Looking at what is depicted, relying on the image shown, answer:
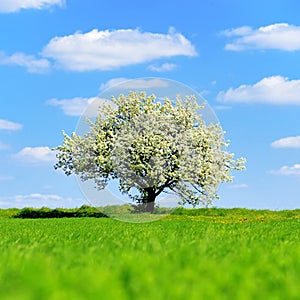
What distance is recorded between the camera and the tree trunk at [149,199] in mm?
33406

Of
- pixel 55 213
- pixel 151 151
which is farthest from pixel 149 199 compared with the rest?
pixel 55 213

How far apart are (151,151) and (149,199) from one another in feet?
10.4

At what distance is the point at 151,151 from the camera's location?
114 ft

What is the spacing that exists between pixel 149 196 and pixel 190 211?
7165 mm

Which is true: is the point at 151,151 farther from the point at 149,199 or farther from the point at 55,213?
the point at 55,213

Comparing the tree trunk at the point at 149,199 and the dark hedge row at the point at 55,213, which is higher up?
the tree trunk at the point at 149,199

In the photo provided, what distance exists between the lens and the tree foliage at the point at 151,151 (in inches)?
1361

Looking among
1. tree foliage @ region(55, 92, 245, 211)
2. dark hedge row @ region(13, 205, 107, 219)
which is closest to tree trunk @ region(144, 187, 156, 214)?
tree foliage @ region(55, 92, 245, 211)

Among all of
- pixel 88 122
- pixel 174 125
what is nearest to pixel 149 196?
pixel 174 125

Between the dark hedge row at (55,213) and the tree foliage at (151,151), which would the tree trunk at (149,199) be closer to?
the tree foliage at (151,151)

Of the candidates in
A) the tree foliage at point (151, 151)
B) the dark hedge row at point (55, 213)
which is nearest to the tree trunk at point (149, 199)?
the tree foliage at point (151, 151)

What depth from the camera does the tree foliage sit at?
34.6m

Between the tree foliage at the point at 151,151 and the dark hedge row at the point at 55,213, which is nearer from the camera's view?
the tree foliage at the point at 151,151

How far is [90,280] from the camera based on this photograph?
3424mm
